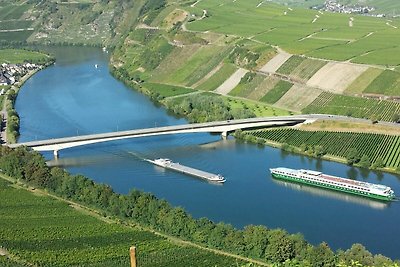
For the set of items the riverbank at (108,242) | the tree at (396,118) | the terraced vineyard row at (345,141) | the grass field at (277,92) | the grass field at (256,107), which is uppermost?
the grass field at (277,92)

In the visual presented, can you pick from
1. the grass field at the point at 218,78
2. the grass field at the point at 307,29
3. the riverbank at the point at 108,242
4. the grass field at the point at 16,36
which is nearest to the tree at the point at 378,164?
the riverbank at the point at 108,242

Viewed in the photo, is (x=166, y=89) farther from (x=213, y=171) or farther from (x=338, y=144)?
(x=213, y=171)

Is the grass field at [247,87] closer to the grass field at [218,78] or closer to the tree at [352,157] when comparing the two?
the grass field at [218,78]

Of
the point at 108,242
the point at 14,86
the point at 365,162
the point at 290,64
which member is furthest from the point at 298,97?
the point at 14,86

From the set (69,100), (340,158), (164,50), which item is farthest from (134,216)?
(164,50)

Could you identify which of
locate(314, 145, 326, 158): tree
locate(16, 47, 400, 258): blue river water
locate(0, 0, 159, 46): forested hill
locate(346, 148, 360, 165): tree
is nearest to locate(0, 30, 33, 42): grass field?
locate(0, 0, 159, 46): forested hill

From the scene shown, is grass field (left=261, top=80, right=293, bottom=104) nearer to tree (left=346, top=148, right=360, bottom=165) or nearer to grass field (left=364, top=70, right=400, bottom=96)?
grass field (left=364, top=70, right=400, bottom=96)
